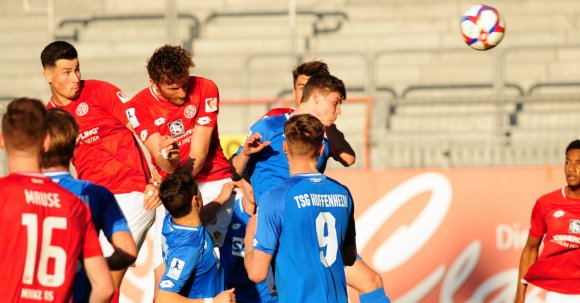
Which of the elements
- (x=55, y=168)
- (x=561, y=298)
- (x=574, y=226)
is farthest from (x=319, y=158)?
(x=55, y=168)

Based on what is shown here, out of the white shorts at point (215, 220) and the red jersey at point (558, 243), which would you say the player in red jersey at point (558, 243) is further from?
the white shorts at point (215, 220)

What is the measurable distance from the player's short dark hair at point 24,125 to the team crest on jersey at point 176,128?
3205mm

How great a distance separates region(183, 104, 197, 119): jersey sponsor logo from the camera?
8.40 m

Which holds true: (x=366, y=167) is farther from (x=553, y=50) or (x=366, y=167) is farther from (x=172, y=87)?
(x=172, y=87)

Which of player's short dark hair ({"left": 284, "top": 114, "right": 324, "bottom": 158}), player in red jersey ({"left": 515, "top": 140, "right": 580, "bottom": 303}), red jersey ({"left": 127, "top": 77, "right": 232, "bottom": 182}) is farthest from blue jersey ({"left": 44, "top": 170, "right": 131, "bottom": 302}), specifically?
player in red jersey ({"left": 515, "top": 140, "right": 580, "bottom": 303})

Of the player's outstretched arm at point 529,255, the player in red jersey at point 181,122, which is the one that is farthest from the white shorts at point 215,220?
A: the player's outstretched arm at point 529,255

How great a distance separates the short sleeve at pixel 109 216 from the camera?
5.82 meters

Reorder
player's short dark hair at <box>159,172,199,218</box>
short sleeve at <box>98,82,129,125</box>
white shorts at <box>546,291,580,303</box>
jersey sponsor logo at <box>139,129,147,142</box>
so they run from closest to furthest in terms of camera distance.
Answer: player's short dark hair at <box>159,172,199,218</box> < jersey sponsor logo at <box>139,129,147,142</box> < short sleeve at <box>98,82,129,125</box> < white shorts at <box>546,291,580,303</box>

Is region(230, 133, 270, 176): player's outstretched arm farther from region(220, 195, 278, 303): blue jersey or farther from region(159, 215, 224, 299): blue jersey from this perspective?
region(220, 195, 278, 303): blue jersey

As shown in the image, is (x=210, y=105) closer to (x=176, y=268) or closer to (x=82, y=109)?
(x=82, y=109)

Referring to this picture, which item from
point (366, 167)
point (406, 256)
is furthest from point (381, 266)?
point (366, 167)

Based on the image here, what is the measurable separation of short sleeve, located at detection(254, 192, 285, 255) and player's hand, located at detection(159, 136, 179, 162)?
1.25 metres

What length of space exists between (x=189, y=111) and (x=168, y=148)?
741mm

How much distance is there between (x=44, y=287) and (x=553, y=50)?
1244 centimetres
